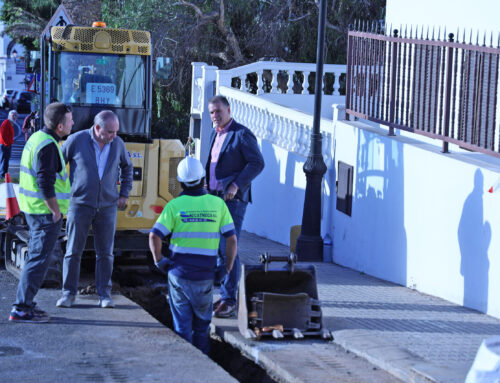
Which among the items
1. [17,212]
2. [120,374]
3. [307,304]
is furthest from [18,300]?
[17,212]

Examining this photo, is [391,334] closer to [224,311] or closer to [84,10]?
[224,311]

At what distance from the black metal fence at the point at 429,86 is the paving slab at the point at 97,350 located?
370 centimetres

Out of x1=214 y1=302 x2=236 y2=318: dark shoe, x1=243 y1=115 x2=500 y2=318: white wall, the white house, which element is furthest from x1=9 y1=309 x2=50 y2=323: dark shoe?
the white house

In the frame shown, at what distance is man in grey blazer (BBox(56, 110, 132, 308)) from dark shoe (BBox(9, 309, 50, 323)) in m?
0.57

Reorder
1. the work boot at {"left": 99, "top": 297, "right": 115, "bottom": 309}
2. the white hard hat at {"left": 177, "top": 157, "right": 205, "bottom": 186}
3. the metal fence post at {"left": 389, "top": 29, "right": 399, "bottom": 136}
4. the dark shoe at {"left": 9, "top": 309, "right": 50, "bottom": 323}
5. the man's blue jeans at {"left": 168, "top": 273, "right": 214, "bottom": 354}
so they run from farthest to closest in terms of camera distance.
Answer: the metal fence post at {"left": 389, "top": 29, "right": 399, "bottom": 136}, the work boot at {"left": 99, "top": 297, "right": 115, "bottom": 309}, the dark shoe at {"left": 9, "top": 309, "right": 50, "bottom": 323}, the man's blue jeans at {"left": 168, "top": 273, "right": 214, "bottom": 354}, the white hard hat at {"left": 177, "top": 157, "right": 205, "bottom": 186}

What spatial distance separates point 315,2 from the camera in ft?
68.1

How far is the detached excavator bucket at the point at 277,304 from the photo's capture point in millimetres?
7469

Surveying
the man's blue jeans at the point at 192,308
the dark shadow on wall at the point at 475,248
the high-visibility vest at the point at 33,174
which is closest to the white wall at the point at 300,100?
the dark shadow on wall at the point at 475,248

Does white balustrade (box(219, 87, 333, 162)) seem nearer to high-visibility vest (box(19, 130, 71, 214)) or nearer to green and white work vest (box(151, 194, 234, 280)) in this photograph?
high-visibility vest (box(19, 130, 71, 214))

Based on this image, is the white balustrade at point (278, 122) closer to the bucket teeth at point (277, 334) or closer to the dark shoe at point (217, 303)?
the dark shoe at point (217, 303)

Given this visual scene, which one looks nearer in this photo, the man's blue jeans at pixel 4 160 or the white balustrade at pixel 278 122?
the white balustrade at pixel 278 122

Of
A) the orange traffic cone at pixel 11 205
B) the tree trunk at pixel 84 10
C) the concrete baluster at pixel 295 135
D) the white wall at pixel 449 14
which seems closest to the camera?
the orange traffic cone at pixel 11 205

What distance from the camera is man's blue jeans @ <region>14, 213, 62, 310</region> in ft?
26.1

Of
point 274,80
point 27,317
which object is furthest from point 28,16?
point 27,317
